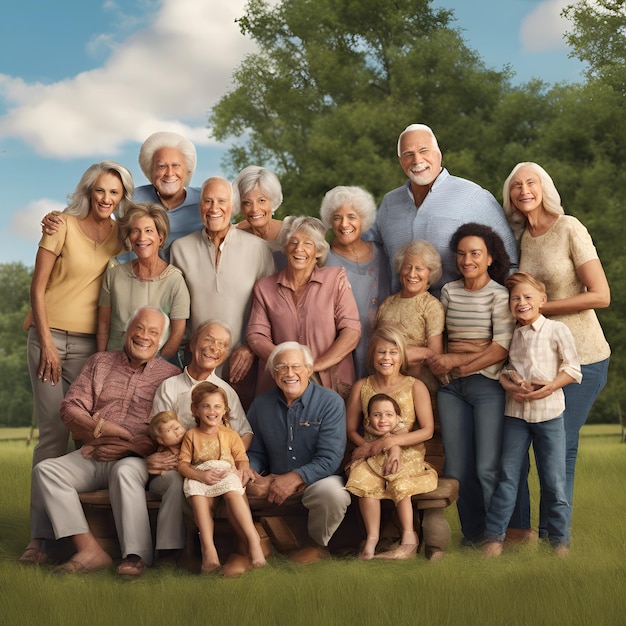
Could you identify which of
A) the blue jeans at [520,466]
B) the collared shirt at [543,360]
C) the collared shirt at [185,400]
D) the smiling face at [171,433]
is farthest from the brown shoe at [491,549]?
the smiling face at [171,433]

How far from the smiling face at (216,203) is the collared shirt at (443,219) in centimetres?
100

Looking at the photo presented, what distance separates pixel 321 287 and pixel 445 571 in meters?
1.77

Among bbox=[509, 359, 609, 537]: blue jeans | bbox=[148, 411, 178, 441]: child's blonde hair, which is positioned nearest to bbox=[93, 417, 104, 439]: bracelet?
bbox=[148, 411, 178, 441]: child's blonde hair

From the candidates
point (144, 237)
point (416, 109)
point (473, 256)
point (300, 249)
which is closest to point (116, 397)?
point (144, 237)

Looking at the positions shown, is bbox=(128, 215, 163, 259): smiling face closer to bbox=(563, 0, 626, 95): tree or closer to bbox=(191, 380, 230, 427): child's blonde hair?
bbox=(191, 380, 230, 427): child's blonde hair

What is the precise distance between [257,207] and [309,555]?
2174mm

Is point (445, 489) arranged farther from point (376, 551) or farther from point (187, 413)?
point (187, 413)

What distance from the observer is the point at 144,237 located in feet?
18.7

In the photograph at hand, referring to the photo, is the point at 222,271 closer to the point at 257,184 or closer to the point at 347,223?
the point at 257,184

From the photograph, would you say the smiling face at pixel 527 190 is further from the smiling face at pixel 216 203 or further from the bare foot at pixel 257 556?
the bare foot at pixel 257 556

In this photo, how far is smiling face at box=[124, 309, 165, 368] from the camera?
5480 millimetres

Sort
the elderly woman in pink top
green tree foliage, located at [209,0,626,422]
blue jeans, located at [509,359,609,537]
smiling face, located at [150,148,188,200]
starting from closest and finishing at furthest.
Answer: the elderly woman in pink top, blue jeans, located at [509,359,609,537], smiling face, located at [150,148,188,200], green tree foliage, located at [209,0,626,422]

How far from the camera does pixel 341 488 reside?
17.3 ft

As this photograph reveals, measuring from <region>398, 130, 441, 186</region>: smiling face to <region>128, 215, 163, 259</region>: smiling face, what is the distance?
1.61 metres
